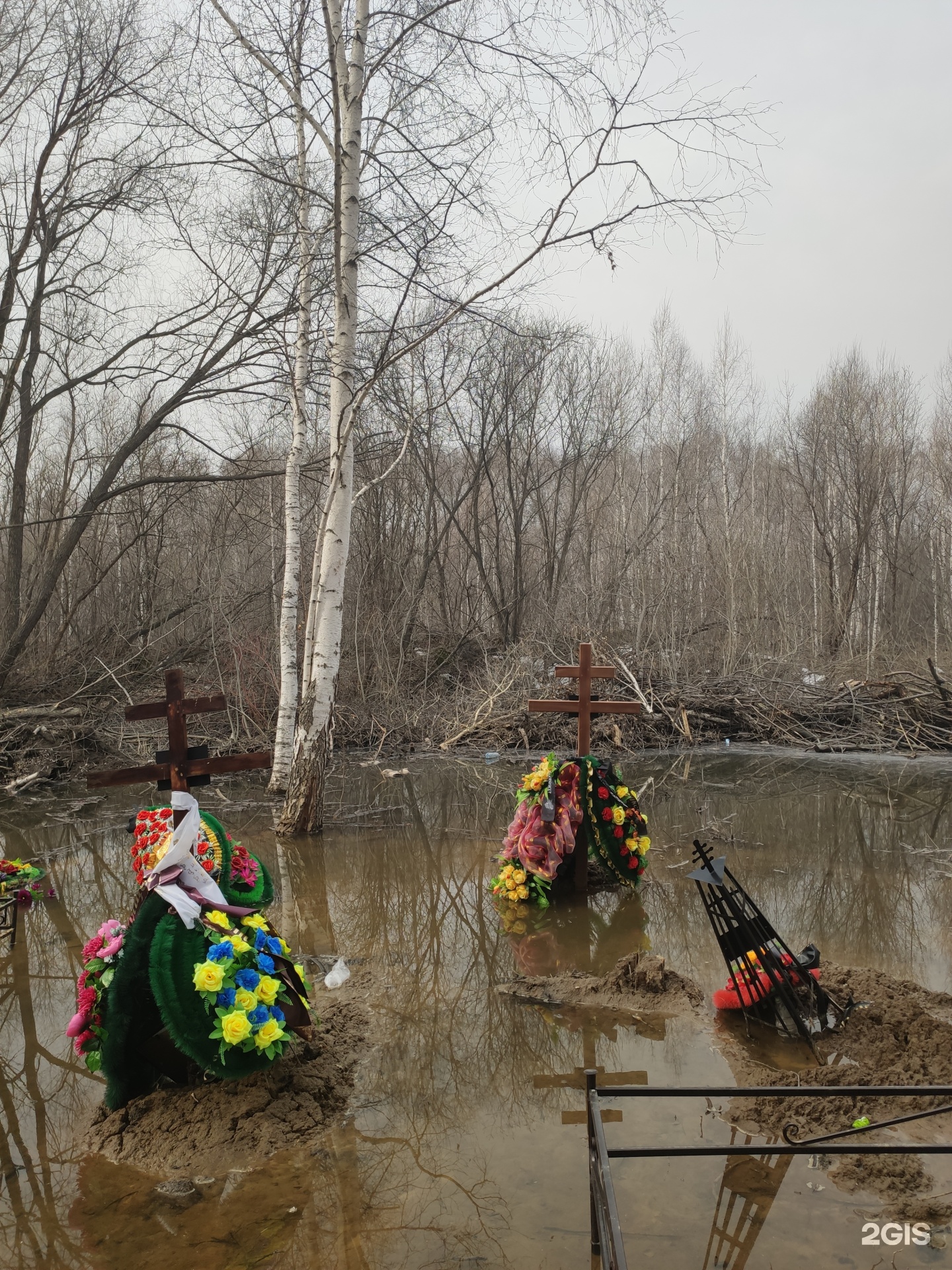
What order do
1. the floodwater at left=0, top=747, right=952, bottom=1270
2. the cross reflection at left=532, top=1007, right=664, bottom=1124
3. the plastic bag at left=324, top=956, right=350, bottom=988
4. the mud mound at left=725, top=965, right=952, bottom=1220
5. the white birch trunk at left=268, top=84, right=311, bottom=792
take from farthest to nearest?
the white birch trunk at left=268, top=84, right=311, bottom=792, the plastic bag at left=324, top=956, right=350, bottom=988, the cross reflection at left=532, top=1007, right=664, bottom=1124, the mud mound at left=725, top=965, right=952, bottom=1220, the floodwater at left=0, top=747, right=952, bottom=1270

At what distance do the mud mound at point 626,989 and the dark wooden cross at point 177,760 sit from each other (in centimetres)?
226

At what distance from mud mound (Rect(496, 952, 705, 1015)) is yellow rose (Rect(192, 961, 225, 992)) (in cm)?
222

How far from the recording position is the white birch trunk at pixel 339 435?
8.49 metres

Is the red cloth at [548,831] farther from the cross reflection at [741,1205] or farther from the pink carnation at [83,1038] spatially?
the pink carnation at [83,1038]

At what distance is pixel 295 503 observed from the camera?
1024cm

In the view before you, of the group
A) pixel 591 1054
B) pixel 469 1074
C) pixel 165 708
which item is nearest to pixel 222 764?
pixel 165 708

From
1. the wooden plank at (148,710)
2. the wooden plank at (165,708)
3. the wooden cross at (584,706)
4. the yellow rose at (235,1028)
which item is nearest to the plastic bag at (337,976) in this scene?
the yellow rose at (235,1028)

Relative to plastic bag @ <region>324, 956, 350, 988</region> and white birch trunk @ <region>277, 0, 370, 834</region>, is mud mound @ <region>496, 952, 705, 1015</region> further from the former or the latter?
white birch trunk @ <region>277, 0, 370, 834</region>

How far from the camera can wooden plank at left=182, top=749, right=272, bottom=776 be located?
4.14m

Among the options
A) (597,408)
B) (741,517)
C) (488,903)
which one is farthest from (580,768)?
(741,517)

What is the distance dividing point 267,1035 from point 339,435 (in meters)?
6.29

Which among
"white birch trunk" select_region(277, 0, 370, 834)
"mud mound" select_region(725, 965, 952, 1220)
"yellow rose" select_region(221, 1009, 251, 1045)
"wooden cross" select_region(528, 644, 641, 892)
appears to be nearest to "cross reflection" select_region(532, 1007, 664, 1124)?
"mud mound" select_region(725, 965, 952, 1220)

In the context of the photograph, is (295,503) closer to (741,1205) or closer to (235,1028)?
(235,1028)

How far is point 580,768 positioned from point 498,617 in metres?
15.6
